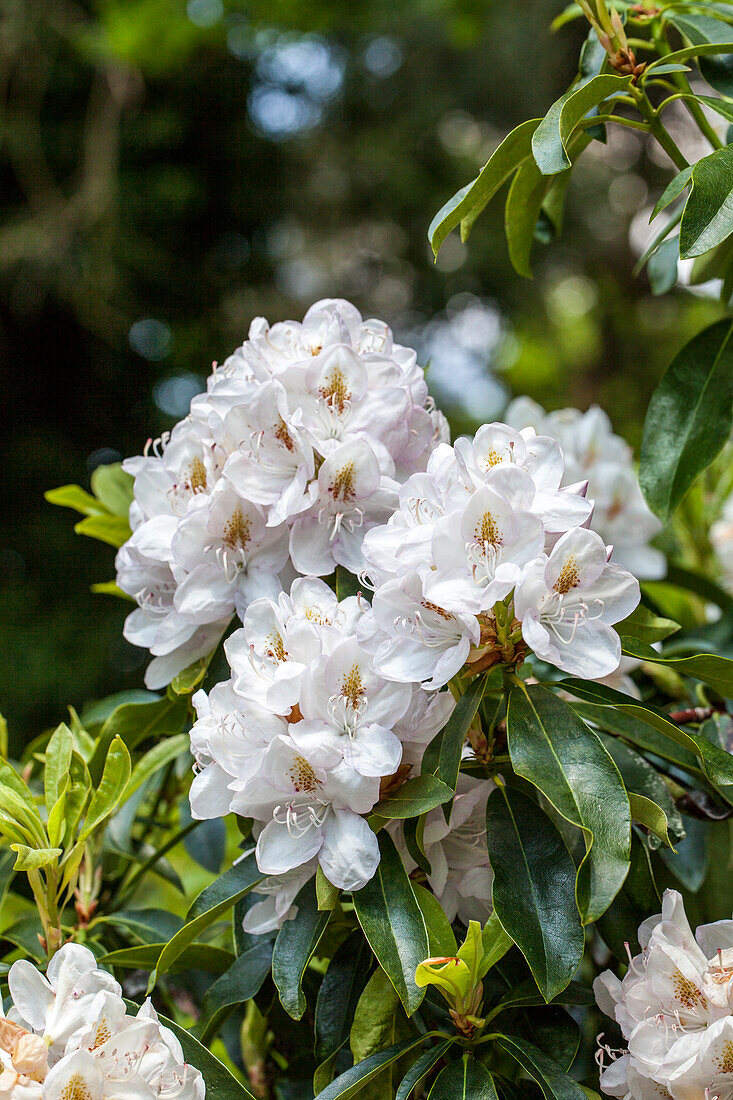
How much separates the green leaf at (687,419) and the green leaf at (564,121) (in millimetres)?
288

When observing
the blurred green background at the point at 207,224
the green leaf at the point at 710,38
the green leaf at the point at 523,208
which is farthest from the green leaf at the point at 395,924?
the blurred green background at the point at 207,224

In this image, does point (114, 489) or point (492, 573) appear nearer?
point (492, 573)

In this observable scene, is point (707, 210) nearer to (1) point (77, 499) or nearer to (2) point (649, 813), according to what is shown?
(2) point (649, 813)

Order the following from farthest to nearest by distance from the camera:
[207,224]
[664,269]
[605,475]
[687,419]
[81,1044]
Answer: [207,224]
[605,475]
[664,269]
[687,419]
[81,1044]

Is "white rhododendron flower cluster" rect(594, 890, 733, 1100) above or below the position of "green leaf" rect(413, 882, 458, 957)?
below

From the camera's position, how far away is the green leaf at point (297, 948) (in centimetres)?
56

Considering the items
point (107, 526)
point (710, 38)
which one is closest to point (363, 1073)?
point (107, 526)

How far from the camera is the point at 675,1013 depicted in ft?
1.81

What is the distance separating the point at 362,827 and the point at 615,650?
0.61 feet

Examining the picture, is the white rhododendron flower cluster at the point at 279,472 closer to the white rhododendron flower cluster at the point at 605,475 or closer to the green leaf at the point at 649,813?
the green leaf at the point at 649,813

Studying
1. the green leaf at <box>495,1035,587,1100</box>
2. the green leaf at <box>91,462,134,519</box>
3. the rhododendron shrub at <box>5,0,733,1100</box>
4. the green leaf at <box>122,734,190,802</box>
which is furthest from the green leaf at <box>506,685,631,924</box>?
the green leaf at <box>91,462,134,519</box>

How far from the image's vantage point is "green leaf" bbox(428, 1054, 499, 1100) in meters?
0.53

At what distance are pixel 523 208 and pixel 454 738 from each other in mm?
486

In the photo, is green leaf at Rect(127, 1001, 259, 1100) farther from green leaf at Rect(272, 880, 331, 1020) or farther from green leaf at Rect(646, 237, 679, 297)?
green leaf at Rect(646, 237, 679, 297)
